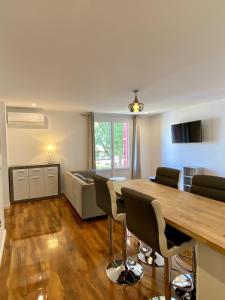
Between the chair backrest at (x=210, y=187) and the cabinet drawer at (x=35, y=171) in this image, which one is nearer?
the chair backrest at (x=210, y=187)

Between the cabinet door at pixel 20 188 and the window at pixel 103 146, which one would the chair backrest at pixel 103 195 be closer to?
the cabinet door at pixel 20 188

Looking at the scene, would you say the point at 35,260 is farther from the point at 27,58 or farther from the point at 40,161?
the point at 40,161

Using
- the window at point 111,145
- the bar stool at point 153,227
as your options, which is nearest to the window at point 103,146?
the window at point 111,145

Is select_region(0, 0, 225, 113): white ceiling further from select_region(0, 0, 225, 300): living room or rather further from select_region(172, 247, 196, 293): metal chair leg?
select_region(172, 247, 196, 293): metal chair leg

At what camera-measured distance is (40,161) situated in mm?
5387

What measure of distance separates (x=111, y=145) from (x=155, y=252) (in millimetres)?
4243

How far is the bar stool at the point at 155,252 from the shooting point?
240 centimetres

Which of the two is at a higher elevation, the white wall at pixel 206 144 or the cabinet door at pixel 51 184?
the white wall at pixel 206 144

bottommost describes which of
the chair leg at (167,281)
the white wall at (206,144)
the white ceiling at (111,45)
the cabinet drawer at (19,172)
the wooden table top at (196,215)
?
the chair leg at (167,281)

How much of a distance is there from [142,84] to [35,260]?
9.59ft

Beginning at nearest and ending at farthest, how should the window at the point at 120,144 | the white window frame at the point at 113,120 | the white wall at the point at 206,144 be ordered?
the white wall at the point at 206,144 < the white window frame at the point at 113,120 < the window at the point at 120,144

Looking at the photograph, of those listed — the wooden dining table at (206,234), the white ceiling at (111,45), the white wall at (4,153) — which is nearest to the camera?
the wooden dining table at (206,234)

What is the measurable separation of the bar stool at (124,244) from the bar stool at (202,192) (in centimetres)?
42

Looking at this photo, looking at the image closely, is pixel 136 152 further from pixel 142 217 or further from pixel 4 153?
pixel 142 217
